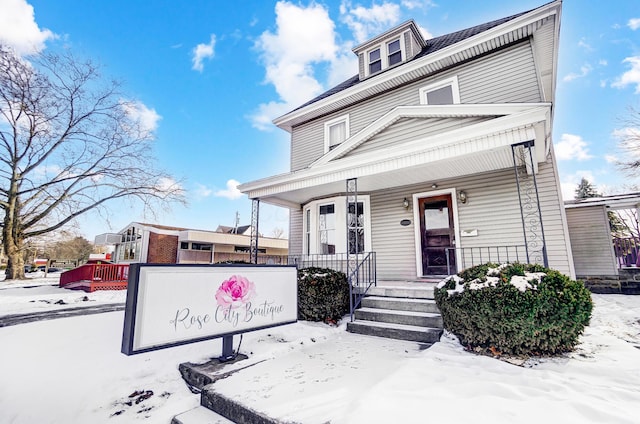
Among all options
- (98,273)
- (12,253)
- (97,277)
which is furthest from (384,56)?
(12,253)

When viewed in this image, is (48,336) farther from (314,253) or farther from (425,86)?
(425,86)

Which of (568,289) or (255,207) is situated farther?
(255,207)

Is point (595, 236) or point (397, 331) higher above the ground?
point (595, 236)

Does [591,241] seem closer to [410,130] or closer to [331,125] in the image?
[410,130]

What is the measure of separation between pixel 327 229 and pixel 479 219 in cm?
380

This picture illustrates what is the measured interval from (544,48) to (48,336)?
11274 mm

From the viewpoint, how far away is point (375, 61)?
9.15 meters

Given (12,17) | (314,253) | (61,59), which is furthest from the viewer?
(61,59)

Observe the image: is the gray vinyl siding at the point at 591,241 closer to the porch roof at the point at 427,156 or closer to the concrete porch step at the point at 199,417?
the porch roof at the point at 427,156

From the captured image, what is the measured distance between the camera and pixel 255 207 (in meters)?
8.52

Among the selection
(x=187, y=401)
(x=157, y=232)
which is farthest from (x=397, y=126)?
(x=157, y=232)

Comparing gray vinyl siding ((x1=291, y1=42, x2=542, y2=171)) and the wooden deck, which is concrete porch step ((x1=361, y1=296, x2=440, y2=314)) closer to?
gray vinyl siding ((x1=291, y1=42, x2=542, y2=171))

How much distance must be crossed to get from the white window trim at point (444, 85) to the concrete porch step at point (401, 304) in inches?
203

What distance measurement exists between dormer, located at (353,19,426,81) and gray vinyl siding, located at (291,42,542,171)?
1145mm
